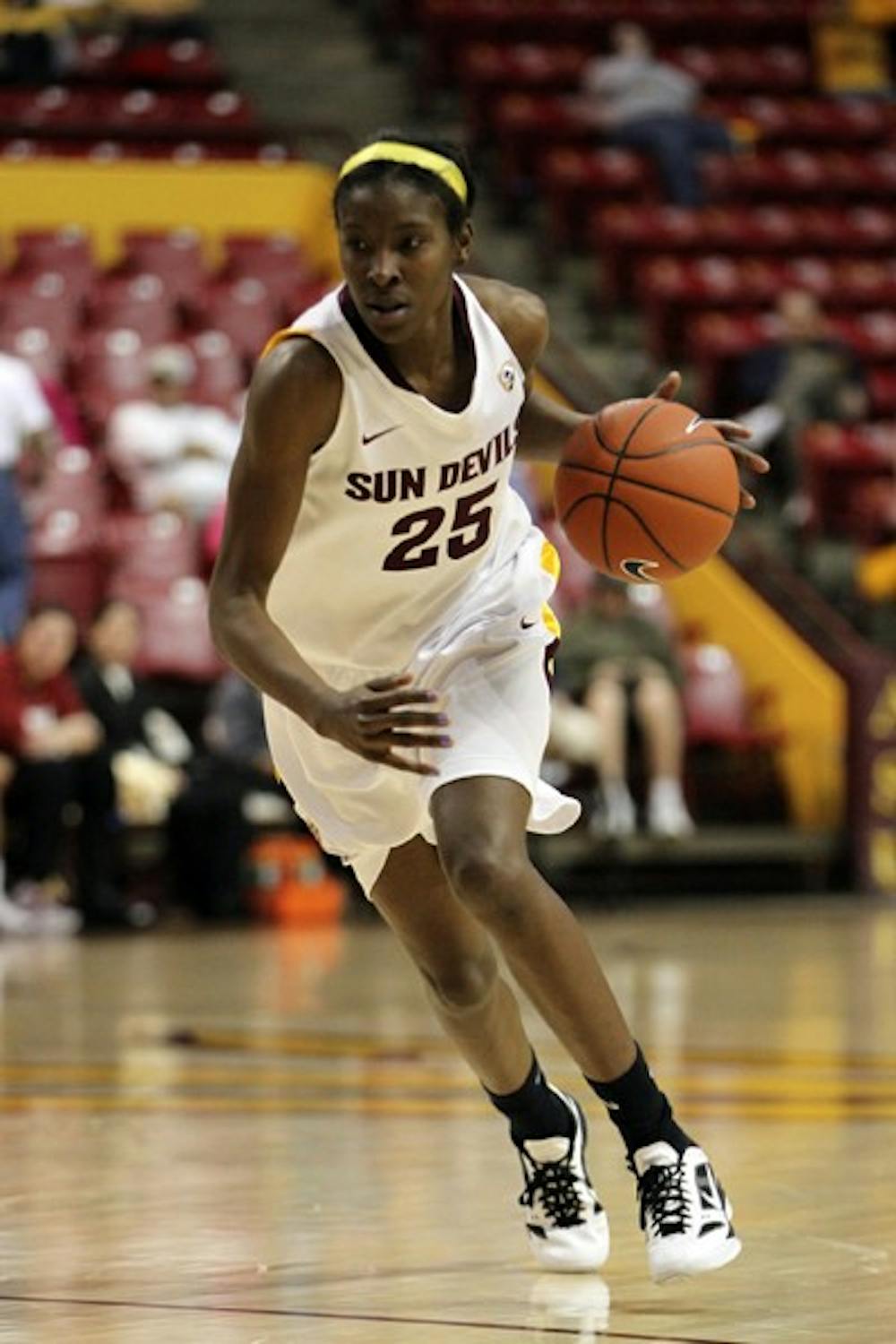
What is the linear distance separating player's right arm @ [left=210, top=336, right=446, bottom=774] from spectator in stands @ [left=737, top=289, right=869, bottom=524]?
9841 mm

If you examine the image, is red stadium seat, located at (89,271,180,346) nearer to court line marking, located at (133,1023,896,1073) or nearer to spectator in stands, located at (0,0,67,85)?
spectator in stands, located at (0,0,67,85)

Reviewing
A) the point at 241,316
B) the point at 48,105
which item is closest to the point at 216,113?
the point at 48,105

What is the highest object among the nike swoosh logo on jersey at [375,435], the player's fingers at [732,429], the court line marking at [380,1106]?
the nike swoosh logo on jersey at [375,435]

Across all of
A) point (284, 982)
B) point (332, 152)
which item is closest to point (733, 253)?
point (332, 152)

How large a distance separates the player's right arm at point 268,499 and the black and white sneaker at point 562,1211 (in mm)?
737

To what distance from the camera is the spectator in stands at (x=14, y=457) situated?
10.9 metres

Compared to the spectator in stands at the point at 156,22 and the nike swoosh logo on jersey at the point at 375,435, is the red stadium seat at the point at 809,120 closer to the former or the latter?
the spectator in stands at the point at 156,22

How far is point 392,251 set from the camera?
4.17 m

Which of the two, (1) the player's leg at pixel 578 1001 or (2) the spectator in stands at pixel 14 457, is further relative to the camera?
(2) the spectator in stands at pixel 14 457

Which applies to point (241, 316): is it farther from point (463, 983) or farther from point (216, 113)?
point (463, 983)

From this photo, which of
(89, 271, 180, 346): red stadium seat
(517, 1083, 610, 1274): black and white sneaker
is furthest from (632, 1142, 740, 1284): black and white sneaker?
(89, 271, 180, 346): red stadium seat

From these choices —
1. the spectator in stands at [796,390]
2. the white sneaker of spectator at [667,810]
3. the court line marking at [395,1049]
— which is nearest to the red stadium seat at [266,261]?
the spectator in stands at [796,390]

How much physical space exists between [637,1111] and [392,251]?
Result: 1293 mm

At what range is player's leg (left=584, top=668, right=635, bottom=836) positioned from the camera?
12023 mm
